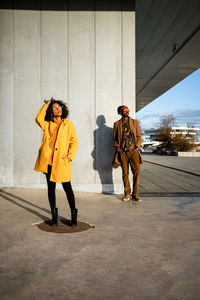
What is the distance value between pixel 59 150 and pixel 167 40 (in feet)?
26.1

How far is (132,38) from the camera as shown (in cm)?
652

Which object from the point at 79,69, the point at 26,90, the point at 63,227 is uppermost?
the point at 79,69

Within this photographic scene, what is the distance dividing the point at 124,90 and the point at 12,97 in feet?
8.29

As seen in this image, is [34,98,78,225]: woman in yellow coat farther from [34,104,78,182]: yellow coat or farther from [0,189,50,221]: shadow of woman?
[0,189,50,221]: shadow of woman

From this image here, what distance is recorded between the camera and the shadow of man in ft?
21.5

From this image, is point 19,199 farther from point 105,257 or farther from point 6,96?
point 105,257

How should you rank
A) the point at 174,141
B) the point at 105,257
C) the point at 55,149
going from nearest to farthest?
1. the point at 105,257
2. the point at 55,149
3. the point at 174,141

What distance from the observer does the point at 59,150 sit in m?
3.76

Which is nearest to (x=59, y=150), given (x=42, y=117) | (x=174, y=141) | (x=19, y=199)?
(x=42, y=117)

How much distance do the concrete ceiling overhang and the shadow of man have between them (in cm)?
338

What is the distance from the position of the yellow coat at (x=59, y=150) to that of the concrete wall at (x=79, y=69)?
2687 mm

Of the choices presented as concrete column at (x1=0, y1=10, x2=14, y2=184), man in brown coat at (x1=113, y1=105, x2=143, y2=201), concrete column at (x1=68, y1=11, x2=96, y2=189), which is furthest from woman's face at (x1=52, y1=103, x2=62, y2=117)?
concrete column at (x1=0, y1=10, x2=14, y2=184)

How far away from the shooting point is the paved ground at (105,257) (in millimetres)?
2102

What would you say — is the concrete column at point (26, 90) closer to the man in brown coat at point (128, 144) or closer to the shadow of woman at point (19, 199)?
the shadow of woman at point (19, 199)
